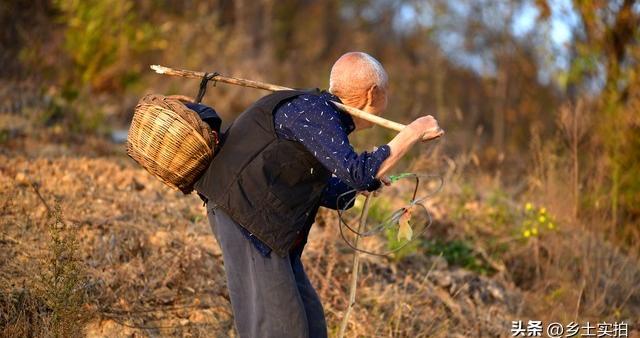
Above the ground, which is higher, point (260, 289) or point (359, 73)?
point (359, 73)

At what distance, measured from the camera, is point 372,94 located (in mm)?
4043

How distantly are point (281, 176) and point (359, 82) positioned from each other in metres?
0.54

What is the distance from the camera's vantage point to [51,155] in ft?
24.1

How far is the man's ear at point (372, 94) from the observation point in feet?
13.2

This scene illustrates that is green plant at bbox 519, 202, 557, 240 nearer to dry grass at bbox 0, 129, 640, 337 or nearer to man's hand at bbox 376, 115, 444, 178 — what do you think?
dry grass at bbox 0, 129, 640, 337

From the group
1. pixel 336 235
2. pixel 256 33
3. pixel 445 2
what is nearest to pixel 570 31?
pixel 336 235

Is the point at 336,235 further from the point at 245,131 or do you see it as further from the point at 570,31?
the point at 570,31

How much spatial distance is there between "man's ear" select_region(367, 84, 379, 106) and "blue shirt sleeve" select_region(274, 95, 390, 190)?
200 millimetres

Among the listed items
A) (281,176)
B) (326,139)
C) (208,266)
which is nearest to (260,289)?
(281,176)

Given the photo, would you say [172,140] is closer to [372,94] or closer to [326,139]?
[326,139]

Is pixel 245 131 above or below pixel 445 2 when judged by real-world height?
below

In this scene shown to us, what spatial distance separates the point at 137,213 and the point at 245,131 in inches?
97.7

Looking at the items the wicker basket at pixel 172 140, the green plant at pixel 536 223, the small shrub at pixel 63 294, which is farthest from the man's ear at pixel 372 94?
the green plant at pixel 536 223

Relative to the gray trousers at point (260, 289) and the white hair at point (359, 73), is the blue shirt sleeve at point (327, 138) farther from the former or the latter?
the gray trousers at point (260, 289)
